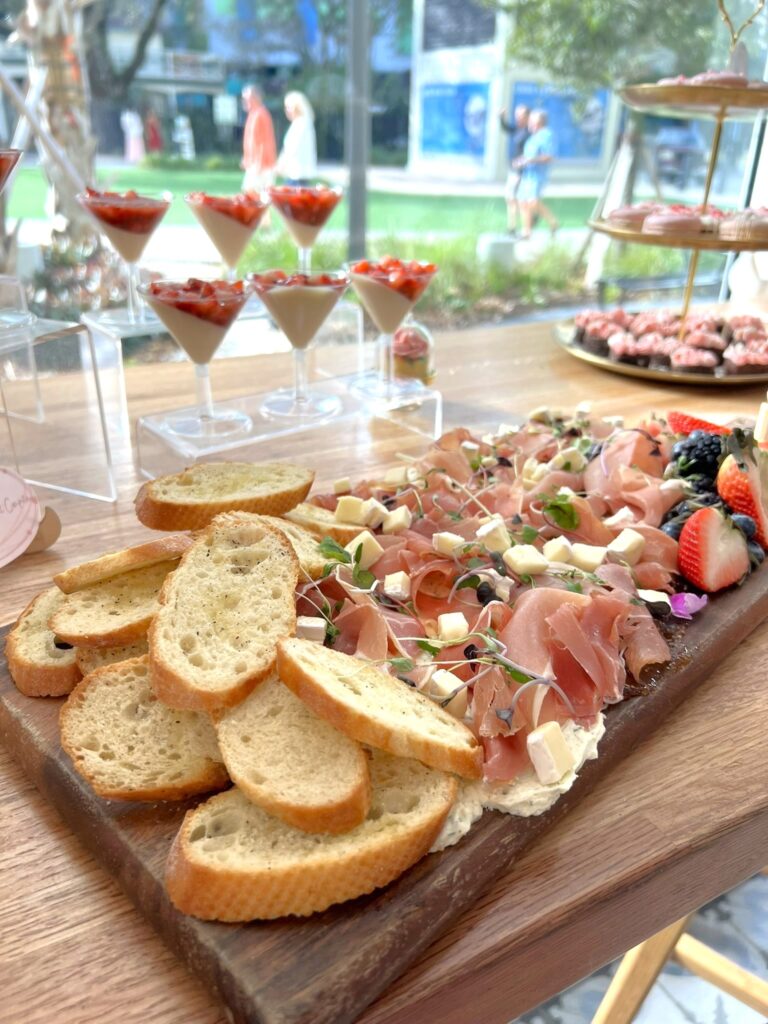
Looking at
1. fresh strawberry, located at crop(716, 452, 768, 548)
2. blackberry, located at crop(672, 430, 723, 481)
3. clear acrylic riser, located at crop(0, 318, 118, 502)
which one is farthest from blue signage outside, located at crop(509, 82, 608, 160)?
fresh strawberry, located at crop(716, 452, 768, 548)

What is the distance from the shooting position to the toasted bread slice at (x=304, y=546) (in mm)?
1102

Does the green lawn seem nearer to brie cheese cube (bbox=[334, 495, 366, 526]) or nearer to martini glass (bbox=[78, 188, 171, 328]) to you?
martini glass (bbox=[78, 188, 171, 328])

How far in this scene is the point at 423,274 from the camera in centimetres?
189

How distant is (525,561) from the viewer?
3.63 ft

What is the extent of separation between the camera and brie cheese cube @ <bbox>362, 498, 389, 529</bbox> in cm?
127

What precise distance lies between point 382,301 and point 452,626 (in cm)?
110

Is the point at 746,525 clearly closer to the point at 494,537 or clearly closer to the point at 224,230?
the point at 494,537

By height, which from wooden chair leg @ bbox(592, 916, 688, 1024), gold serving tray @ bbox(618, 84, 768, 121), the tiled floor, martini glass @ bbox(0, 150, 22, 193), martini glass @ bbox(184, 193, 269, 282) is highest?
gold serving tray @ bbox(618, 84, 768, 121)

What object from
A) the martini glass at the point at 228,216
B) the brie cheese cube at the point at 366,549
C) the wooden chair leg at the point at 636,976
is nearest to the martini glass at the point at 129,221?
the martini glass at the point at 228,216

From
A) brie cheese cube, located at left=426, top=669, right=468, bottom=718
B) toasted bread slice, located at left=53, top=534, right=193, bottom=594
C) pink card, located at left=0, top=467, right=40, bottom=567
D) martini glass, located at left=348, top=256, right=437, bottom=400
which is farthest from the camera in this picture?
martini glass, located at left=348, top=256, right=437, bottom=400

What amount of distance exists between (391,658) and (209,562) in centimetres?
26

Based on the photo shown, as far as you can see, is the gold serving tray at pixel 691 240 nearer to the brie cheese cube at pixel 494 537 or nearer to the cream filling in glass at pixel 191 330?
the cream filling in glass at pixel 191 330

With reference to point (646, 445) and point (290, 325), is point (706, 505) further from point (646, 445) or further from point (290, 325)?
point (290, 325)

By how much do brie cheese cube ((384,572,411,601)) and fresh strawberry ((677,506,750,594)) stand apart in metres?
0.44
